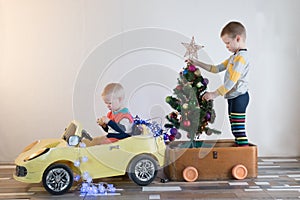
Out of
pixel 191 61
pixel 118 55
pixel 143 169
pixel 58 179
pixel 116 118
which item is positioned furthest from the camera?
pixel 118 55

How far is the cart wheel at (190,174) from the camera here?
2000 millimetres

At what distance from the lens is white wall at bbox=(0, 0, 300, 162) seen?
8.29 ft

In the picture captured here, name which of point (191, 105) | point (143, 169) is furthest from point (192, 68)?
point (143, 169)

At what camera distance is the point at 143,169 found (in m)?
1.94

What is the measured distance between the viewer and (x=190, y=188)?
6.17 feet

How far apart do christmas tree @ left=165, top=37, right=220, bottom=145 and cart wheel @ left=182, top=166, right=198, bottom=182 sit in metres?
0.18

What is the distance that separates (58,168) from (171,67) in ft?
3.46

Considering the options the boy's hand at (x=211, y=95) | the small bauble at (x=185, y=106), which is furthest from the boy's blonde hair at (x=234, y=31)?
the small bauble at (x=185, y=106)

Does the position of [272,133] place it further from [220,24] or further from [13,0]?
[13,0]

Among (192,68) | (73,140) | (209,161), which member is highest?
(192,68)

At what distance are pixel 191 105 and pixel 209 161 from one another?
287 millimetres

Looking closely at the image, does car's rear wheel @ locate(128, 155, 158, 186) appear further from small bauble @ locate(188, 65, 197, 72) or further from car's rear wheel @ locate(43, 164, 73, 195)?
small bauble @ locate(188, 65, 197, 72)

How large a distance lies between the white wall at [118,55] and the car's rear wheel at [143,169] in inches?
23.2

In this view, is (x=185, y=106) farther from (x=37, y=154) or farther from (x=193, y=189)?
(x=37, y=154)
